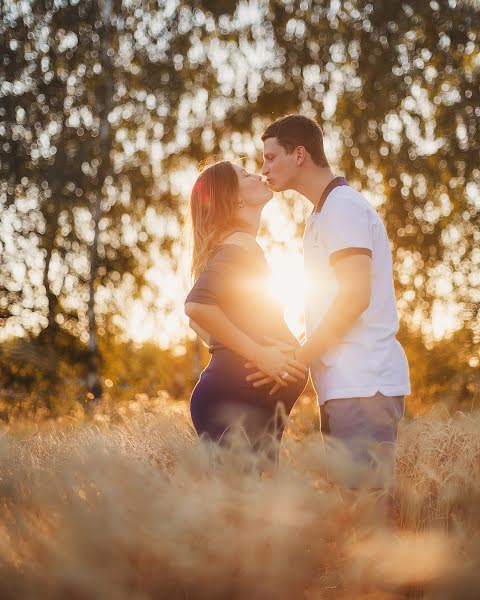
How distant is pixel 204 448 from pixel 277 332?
2.57ft

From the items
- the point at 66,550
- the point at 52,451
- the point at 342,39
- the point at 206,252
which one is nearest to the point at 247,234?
the point at 206,252

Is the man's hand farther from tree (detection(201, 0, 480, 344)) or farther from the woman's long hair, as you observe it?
tree (detection(201, 0, 480, 344))

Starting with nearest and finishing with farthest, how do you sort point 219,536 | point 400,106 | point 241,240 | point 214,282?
point 219,536 → point 214,282 → point 241,240 → point 400,106

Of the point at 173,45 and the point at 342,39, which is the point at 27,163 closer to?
the point at 173,45

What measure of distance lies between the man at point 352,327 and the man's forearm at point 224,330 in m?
0.12

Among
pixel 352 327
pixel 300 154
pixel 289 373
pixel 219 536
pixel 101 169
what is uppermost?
pixel 101 169

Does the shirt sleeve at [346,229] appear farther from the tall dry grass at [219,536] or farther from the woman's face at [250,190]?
the tall dry grass at [219,536]

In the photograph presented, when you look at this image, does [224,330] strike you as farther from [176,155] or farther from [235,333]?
[176,155]

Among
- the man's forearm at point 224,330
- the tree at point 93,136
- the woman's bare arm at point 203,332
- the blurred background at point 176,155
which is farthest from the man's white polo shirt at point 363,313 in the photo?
the tree at point 93,136

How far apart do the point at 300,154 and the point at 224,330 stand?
33.9 inches

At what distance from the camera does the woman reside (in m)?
3.10

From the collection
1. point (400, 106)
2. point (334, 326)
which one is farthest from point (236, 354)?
point (400, 106)

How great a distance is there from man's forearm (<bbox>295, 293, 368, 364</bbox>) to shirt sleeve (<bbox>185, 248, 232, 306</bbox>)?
0.43 m

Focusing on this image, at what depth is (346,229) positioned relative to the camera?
116 inches
